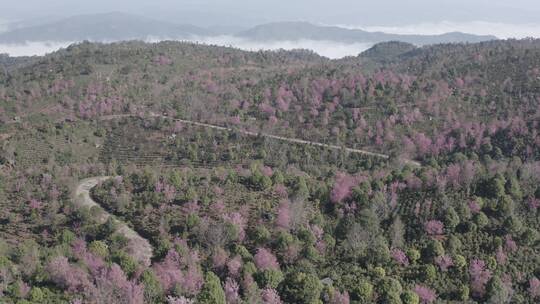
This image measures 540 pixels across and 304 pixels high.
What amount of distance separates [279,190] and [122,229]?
49.7 feet

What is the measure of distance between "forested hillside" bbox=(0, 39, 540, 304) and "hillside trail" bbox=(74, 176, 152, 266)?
1.06ft

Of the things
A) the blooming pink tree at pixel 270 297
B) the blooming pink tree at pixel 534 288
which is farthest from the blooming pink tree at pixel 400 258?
the blooming pink tree at pixel 270 297

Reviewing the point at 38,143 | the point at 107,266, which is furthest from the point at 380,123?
the point at 107,266

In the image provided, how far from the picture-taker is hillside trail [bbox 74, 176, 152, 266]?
37656 mm

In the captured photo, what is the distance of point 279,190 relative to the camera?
4831 cm

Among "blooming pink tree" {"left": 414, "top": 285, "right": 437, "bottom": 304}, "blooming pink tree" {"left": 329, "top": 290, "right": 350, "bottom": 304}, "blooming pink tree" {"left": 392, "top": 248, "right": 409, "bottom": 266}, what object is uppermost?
"blooming pink tree" {"left": 392, "top": 248, "right": 409, "bottom": 266}

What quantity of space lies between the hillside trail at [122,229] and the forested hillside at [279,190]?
32 centimetres

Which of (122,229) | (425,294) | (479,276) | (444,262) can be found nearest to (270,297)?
(425,294)

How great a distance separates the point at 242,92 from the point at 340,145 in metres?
32.4

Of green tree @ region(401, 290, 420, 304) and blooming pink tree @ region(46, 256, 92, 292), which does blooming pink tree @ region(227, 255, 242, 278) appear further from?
green tree @ region(401, 290, 420, 304)

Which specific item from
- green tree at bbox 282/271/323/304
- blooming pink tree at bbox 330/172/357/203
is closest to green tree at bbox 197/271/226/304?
green tree at bbox 282/271/323/304

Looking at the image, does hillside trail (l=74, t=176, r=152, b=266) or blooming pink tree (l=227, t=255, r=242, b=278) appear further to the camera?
hillside trail (l=74, t=176, r=152, b=266)

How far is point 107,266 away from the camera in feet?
108

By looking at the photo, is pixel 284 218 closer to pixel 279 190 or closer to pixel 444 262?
pixel 279 190
